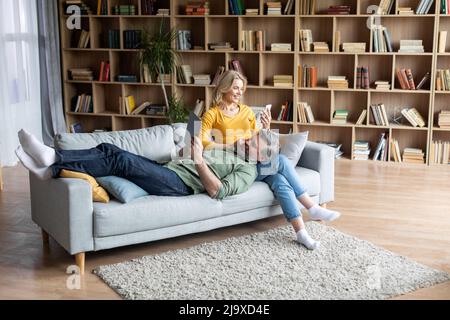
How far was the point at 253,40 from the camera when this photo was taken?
6.20 meters

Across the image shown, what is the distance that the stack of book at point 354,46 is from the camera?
19.4ft

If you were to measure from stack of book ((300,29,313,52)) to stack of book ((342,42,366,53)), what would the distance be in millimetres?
333

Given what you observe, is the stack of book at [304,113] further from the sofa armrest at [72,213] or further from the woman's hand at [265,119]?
the sofa armrest at [72,213]

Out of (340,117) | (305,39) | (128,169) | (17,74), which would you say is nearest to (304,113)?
(340,117)

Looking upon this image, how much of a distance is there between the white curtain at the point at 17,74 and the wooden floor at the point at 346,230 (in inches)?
16.3

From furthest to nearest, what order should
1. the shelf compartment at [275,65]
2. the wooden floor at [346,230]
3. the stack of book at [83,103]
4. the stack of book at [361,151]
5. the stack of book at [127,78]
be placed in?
the stack of book at [83,103]
the stack of book at [127,78]
the shelf compartment at [275,65]
the stack of book at [361,151]
the wooden floor at [346,230]

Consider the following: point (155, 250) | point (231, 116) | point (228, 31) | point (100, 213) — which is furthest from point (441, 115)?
point (100, 213)

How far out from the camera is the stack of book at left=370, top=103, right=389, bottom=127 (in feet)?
19.6

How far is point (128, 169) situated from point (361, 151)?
3.17 metres

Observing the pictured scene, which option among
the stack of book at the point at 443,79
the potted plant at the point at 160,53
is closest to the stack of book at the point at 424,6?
the stack of book at the point at 443,79

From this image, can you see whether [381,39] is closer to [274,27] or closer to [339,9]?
[339,9]

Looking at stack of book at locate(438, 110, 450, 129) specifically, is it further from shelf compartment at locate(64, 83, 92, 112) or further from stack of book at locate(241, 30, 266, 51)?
shelf compartment at locate(64, 83, 92, 112)
